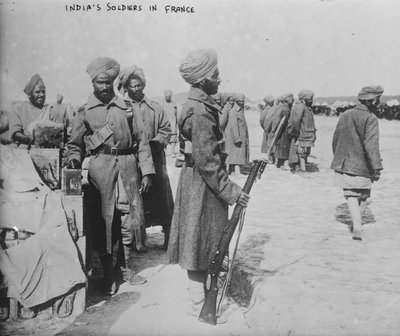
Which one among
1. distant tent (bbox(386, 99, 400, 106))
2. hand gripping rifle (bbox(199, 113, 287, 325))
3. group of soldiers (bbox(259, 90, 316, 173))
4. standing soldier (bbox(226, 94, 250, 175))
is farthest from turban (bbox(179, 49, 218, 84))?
distant tent (bbox(386, 99, 400, 106))

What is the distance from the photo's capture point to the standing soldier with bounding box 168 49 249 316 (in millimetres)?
3242

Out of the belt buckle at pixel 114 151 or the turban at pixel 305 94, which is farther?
the turban at pixel 305 94

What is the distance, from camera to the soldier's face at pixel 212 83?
3303 mm

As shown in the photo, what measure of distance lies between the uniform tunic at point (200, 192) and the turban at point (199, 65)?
9cm

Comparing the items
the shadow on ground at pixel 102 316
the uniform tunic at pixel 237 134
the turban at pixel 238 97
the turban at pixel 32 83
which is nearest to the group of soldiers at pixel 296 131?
the uniform tunic at pixel 237 134

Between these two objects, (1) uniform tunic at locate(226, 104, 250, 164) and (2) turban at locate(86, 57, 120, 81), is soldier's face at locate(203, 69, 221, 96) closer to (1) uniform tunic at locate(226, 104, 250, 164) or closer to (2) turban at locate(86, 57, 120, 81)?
(2) turban at locate(86, 57, 120, 81)

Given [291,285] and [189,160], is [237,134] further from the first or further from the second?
[189,160]

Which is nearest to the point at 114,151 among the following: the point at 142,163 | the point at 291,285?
the point at 142,163

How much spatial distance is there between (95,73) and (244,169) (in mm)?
7790

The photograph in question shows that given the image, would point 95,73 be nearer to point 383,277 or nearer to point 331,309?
point 331,309

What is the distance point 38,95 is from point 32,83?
0.22m

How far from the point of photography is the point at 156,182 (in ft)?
17.1

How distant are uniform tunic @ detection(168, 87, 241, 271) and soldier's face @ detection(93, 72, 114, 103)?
2.85 ft

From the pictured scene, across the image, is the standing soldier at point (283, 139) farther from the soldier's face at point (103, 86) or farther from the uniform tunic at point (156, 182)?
the soldier's face at point (103, 86)
